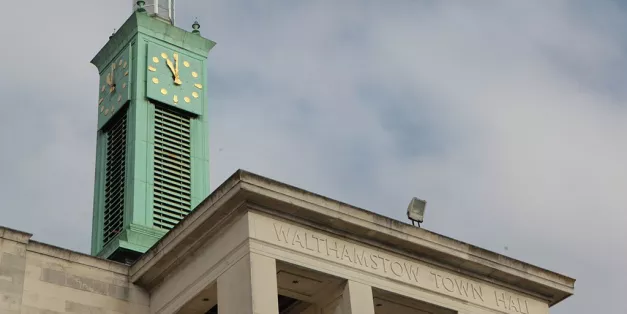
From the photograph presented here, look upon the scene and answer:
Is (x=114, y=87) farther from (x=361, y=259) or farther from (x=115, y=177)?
(x=361, y=259)

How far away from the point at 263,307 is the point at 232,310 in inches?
34.6

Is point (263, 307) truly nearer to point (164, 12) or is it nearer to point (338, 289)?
point (338, 289)

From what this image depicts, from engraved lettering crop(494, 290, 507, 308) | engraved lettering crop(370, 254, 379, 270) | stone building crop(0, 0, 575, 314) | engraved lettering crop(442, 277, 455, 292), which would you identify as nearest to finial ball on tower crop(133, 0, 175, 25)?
stone building crop(0, 0, 575, 314)

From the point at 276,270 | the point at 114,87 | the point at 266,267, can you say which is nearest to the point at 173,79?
the point at 114,87

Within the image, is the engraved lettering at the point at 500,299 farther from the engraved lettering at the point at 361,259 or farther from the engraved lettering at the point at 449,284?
the engraved lettering at the point at 361,259

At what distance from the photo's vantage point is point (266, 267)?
29.6 meters

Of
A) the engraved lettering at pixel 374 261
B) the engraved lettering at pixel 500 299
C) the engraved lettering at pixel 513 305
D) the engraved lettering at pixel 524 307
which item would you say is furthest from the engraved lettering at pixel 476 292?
the engraved lettering at pixel 374 261

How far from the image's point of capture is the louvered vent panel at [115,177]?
43.9m

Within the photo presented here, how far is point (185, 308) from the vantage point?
103ft

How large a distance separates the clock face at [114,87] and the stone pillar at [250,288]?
56.4ft

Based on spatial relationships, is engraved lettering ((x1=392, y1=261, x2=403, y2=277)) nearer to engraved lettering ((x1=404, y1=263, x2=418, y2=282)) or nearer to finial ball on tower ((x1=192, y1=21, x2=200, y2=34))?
engraved lettering ((x1=404, y1=263, x2=418, y2=282))

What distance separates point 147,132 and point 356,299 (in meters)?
16.0

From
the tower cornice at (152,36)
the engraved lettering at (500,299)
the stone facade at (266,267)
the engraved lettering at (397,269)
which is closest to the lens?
the stone facade at (266,267)

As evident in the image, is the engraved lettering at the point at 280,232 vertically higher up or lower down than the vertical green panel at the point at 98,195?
lower down
